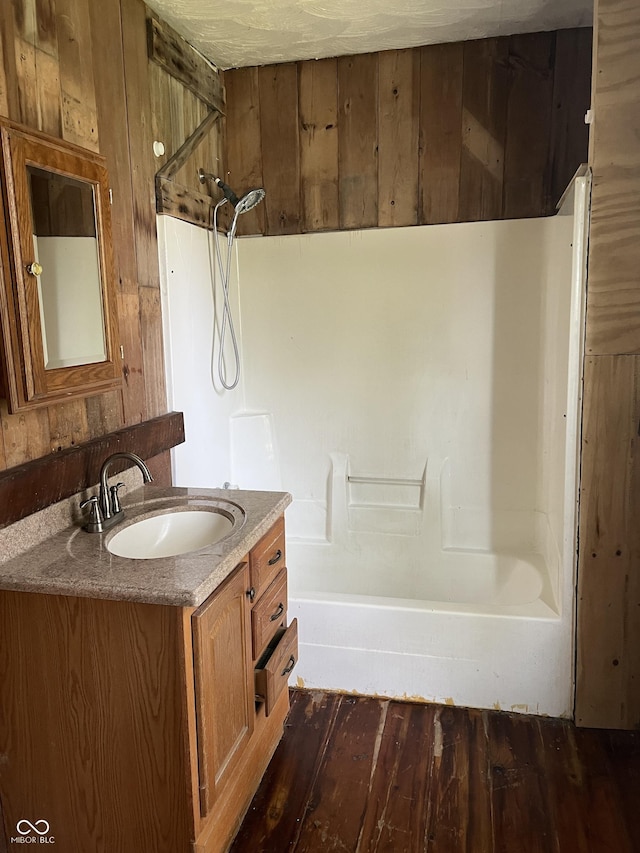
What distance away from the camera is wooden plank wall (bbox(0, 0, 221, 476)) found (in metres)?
1.50

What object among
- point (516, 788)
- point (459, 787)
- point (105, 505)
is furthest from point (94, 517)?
point (516, 788)

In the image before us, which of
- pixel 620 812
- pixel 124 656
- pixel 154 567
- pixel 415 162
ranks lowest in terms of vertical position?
pixel 620 812

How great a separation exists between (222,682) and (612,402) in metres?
1.41

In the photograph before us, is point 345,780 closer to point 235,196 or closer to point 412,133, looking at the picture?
point 235,196

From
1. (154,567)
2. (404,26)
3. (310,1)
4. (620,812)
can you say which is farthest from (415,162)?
(620,812)

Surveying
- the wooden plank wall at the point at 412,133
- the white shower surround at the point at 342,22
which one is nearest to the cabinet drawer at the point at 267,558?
the wooden plank wall at the point at 412,133

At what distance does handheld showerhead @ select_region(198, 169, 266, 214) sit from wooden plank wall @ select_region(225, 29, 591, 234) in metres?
0.17

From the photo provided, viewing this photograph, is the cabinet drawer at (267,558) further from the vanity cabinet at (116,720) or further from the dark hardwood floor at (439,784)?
the dark hardwood floor at (439,784)

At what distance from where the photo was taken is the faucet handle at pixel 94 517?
158 centimetres

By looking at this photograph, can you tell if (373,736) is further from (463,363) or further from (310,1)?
(310,1)

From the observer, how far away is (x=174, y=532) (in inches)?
69.6

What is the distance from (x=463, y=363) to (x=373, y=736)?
1481mm

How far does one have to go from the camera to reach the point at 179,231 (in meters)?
2.25

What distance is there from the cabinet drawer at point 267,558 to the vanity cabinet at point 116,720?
0.16m
